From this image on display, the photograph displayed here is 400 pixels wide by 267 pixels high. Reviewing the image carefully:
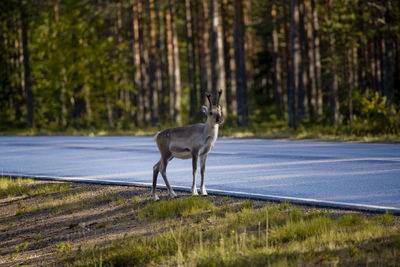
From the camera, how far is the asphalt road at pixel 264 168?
32.6 feet

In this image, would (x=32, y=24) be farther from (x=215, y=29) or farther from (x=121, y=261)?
(x=121, y=261)

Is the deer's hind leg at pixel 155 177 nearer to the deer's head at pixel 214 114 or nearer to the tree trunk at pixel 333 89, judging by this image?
the deer's head at pixel 214 114

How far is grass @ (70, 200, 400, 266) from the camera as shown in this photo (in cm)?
626

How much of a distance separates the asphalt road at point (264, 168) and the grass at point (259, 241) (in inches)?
45.7

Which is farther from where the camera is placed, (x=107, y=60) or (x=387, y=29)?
(x=107, y=60)

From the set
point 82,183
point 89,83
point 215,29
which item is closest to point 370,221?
point 82,183

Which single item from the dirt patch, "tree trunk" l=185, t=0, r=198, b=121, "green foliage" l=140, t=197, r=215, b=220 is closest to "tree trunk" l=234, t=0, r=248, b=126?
"tree trunk" l=185, t=0, r=198, b=121

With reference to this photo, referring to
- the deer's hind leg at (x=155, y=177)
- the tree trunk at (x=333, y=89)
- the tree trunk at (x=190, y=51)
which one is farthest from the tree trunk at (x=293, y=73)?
the deer's hind leg at (x=155, y=177)

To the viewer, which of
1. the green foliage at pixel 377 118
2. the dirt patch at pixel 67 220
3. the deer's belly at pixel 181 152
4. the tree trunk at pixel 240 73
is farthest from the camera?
the tree trunk at pixel 240 73

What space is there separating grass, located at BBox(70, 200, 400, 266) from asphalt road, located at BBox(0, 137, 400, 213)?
1.16 meters

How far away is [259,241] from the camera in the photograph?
690 cm

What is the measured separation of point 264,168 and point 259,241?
6.90 metres

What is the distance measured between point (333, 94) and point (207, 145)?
22.3m

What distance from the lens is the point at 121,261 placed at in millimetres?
7195
